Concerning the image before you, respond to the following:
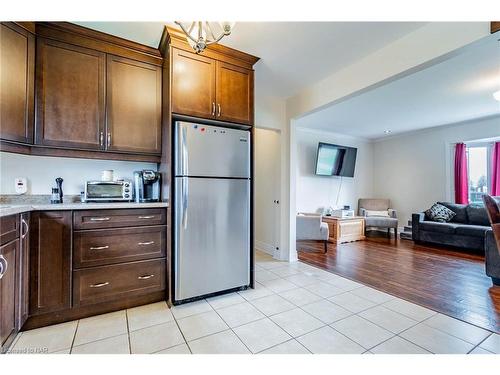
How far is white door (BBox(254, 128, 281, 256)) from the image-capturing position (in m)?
3.89

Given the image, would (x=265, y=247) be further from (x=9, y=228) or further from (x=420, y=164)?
(x=420, y=164)

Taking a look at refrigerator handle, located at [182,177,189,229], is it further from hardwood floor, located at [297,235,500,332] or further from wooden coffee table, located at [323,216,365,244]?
wooden coffee table, located at [323,216,365,244]

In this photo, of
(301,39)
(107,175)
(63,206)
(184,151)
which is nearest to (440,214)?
(301,39)

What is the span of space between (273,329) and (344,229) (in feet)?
12.0

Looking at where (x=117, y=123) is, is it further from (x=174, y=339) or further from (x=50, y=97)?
(x=174, y=339)

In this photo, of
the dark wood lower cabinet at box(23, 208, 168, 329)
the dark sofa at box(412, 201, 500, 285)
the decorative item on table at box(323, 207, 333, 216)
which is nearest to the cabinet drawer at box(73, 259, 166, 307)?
the dark wood lower cabinet at box(23, 208, 168, 329)

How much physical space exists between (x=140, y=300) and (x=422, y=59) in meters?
3.26

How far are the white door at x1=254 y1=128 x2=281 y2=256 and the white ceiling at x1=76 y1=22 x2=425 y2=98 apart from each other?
4.30ft

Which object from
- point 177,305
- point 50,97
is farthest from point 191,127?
point 177,305

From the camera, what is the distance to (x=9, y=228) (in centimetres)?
149

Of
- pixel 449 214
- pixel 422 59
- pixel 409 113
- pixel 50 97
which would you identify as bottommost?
pixel 449 214

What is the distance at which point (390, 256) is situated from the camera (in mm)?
3971

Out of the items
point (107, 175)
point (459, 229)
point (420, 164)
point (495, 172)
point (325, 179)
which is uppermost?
point (420, 164)
